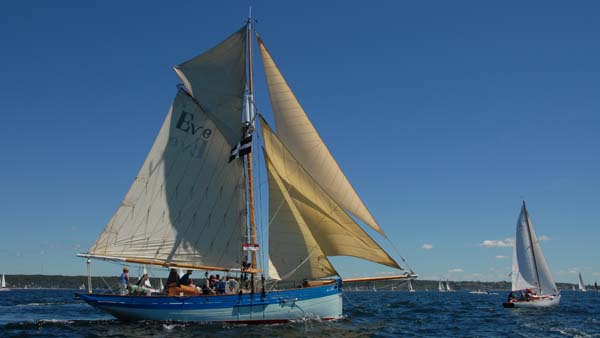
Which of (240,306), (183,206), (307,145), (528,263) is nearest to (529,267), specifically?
(528,263)

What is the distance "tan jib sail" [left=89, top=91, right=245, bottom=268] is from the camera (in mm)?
31000

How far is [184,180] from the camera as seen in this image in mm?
32062

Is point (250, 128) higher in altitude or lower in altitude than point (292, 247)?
higher

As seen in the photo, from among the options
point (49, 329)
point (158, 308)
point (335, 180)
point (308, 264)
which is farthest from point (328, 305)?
point (49, 329)

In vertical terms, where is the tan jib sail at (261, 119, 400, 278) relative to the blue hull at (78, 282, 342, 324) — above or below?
above

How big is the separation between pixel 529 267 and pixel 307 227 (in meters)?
43.2

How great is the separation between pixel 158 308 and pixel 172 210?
574cm

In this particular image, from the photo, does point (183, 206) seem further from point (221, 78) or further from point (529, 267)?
point (529, 267)

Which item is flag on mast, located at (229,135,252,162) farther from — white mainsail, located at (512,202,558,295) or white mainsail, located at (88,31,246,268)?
white mainsail, located at (512,202,558,295)

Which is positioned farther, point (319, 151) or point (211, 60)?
point (211, 60)

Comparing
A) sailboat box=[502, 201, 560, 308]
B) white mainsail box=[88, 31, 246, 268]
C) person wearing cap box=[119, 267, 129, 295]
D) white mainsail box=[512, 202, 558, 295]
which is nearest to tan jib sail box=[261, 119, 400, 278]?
white mainsail box=[88, 31, 246, 268]

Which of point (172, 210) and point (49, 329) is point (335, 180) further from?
point (49, 329)

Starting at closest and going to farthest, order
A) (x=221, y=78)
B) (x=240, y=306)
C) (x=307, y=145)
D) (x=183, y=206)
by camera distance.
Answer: (x=240, y=306), (x=307, y=145), (x=183, y=206), (x=221, y=78)

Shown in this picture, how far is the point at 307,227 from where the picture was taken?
30.0m
